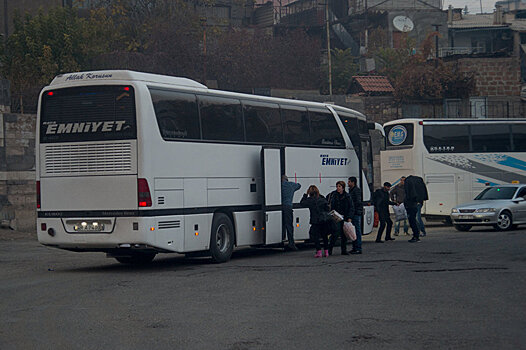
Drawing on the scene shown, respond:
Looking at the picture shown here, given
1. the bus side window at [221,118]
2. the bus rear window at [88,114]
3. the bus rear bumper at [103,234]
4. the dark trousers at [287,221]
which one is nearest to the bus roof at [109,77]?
the bus rear window at [88,114]

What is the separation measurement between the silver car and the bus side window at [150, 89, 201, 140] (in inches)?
536

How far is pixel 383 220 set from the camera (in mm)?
23609

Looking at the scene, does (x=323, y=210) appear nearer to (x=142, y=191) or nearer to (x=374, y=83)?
(x=142, y=191)

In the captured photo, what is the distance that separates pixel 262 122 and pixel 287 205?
6.58ft

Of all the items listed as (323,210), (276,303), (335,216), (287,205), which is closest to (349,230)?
(335,216)

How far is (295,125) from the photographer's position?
20812 mm

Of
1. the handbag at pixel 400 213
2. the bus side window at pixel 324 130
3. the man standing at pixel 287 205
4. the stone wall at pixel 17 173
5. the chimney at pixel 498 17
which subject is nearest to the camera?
the man standing at pixel 287 205

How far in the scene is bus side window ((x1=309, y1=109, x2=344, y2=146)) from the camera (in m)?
21.6

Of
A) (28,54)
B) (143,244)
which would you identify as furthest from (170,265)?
(28,54)

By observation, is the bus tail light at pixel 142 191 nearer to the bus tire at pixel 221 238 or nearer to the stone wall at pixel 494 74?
the bus tire at pixel 221 238

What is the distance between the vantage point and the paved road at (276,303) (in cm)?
850

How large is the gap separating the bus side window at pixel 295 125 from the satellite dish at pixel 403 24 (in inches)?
1763

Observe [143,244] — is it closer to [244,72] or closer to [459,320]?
[459,320]

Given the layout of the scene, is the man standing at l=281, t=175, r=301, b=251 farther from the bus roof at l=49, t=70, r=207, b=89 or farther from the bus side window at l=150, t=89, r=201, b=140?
the bus roof at l=49, t=70, r=207, b=89
